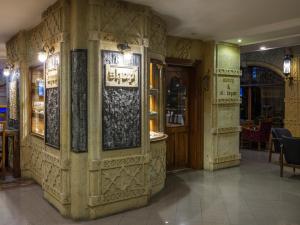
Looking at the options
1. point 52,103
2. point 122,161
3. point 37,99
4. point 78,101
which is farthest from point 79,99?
point 37,99

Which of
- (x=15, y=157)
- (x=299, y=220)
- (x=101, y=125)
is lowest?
(x=299, y=220)

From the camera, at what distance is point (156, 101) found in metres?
5.11

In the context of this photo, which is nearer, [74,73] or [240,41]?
[74,73]

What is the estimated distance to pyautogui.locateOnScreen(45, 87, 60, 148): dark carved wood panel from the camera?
4184 millimetres

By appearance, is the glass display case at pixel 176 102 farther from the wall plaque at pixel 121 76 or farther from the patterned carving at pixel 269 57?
the patterned carving at pixel 269 57

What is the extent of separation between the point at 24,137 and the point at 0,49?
11.7 ft

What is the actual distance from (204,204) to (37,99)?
12.1 ft

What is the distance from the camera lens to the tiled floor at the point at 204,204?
12.7 ft

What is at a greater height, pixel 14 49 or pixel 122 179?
pixel 14 49

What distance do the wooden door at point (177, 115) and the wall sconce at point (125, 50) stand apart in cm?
215

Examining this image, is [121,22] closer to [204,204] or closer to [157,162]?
[157,162]

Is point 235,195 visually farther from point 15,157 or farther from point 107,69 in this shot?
point 15,157

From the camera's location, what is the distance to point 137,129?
427 cm

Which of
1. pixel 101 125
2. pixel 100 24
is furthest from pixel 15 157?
pixel 100 24
